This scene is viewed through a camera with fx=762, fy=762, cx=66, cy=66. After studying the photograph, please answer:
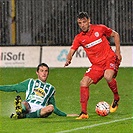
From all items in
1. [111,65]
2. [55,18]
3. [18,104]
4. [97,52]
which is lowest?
[18,104]

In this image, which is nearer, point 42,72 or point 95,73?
point 42,72

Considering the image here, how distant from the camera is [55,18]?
2694 cm

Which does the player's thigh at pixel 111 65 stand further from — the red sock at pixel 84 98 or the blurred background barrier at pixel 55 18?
the blurred background barrier at pixel 55 18

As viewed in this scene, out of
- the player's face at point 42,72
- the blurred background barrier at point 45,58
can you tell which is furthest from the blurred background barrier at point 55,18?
the player's face at point 42,72

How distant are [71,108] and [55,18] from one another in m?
12.2

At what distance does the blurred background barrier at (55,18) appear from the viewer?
26641 millimetres

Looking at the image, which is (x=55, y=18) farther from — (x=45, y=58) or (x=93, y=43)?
(x=93, y=43)

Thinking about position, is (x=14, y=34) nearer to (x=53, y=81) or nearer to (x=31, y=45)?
(x=31, y=45)

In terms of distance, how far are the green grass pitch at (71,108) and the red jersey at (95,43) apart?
3.56 ft

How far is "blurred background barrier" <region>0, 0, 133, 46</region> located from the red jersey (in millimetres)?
12349

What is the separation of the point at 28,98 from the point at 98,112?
1270 millimetres

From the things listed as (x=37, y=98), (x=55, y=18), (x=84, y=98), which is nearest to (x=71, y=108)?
(x=84, y=98)

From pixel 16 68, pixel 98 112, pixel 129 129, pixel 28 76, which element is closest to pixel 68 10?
pixel 16 68

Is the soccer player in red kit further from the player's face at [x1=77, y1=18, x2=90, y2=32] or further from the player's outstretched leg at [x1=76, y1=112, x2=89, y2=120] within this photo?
the player's outstretched leg at [x1=76, y1=112, x2=89, y2=120]
